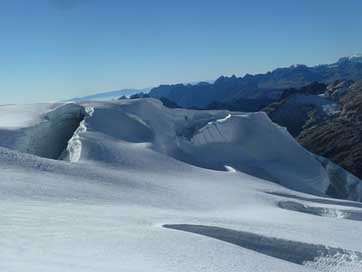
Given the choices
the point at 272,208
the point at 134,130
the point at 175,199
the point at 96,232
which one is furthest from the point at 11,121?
the point at 96,232

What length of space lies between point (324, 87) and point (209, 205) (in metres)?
88.0

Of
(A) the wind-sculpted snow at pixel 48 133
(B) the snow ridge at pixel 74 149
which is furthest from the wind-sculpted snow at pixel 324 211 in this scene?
(A) the wind-sculpted snow at pixel 48 133

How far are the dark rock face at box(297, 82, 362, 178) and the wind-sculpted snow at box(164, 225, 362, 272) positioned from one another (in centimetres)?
3799

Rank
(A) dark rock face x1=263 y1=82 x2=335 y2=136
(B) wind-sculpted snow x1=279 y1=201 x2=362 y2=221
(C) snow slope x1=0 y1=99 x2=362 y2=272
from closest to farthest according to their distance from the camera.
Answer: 1. (C) snow slope x1=0 y1=99 x2=362 y2=272
2. (B) wind-sculpted snow x1=279 y1=201 x2=362 y2=221
3. (A) dark rock face x1=263 y1=82 x2=335 y2=136

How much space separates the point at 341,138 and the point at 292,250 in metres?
45.5

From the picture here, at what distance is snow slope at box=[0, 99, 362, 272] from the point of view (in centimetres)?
507

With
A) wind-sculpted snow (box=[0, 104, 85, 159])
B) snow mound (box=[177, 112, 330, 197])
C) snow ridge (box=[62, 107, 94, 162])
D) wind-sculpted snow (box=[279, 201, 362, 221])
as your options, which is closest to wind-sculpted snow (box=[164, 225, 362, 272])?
wind-sculpted snow (box=[279, 201, 362, 221])

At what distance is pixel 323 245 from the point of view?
21.2ft

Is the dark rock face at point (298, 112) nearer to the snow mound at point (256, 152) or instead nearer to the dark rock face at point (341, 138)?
the dark rock face at point (341, 138)

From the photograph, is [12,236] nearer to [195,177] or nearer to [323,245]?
[323,245]

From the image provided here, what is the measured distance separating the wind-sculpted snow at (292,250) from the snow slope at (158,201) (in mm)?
14

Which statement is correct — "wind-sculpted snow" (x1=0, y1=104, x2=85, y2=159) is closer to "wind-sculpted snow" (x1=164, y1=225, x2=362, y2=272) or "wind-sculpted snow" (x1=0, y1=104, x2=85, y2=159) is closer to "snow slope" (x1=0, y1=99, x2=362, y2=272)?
"snow slope" (x1=0, y1=99, x2=362, y2=272)

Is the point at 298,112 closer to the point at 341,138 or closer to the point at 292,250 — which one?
the point at 341,138

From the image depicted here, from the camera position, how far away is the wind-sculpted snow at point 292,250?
599 centimetres
